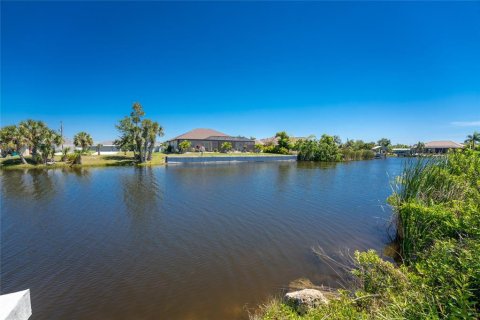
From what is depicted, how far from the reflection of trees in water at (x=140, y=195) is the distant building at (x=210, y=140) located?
130 feet

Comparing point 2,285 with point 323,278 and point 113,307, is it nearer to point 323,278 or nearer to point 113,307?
point 113,307

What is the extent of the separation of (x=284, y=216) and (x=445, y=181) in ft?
29.1

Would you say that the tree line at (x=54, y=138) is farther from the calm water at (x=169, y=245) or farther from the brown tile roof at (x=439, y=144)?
the brown tile roof at (x=439, y=144)

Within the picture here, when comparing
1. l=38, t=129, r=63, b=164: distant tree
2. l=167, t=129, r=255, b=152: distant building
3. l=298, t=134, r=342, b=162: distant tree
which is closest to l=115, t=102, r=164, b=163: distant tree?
l=38, t=129, r=63, b=164: distant tree

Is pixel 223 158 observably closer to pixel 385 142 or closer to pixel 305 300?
pixel 305 300

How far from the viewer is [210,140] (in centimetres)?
7044

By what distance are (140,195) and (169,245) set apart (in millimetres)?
11340

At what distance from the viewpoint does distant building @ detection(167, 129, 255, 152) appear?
227ft

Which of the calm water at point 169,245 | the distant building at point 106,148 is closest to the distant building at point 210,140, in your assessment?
the distant building at point 106,148

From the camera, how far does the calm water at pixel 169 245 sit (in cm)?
805

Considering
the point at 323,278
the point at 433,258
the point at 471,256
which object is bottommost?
the point at 323,278

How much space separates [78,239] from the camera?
41.1ft

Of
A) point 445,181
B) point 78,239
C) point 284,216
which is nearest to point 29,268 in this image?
point 78,239

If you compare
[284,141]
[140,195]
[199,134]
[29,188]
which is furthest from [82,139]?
[284,141]
